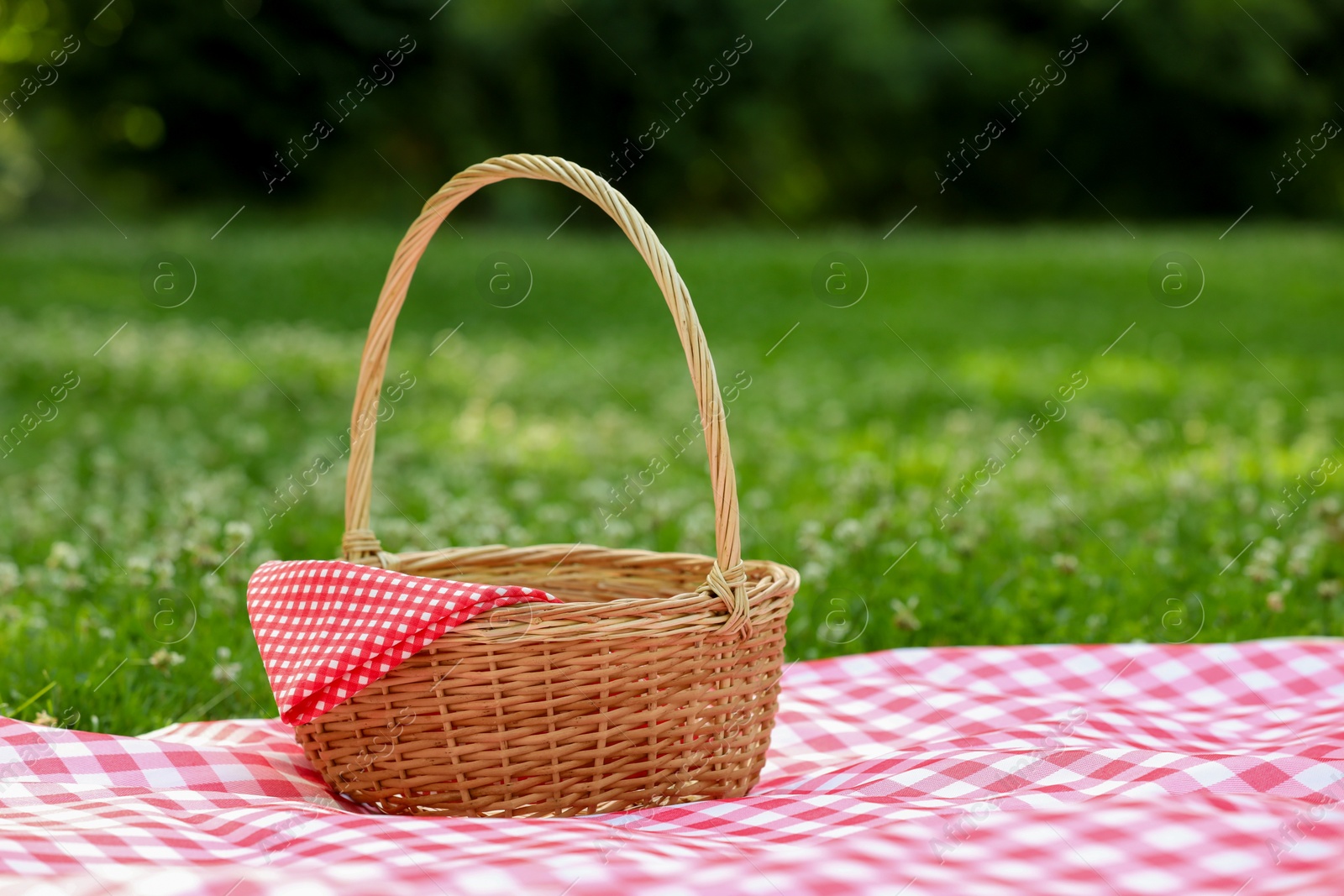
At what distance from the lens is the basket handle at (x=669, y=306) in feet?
5.82

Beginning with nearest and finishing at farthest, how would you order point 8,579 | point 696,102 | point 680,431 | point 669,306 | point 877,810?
point 877,810, point 669,306, point 8,579, point 680,431, point 696,102

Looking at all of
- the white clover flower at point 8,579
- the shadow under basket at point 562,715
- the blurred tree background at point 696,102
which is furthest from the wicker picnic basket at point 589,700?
the blurred tree background at point 696,102

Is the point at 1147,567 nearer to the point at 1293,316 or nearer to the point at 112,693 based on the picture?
the point at 112,693

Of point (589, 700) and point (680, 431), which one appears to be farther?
point (680, 431)

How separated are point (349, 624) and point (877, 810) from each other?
0.79 m

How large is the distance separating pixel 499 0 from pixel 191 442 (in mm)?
15051

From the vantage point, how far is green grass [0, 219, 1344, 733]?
9.38ft

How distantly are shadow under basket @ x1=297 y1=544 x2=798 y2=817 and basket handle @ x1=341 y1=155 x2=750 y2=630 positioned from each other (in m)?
0.06

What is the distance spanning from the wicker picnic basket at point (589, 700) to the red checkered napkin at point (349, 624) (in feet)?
0.10

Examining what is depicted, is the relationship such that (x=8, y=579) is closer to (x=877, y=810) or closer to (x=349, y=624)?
(x=349, y=624)

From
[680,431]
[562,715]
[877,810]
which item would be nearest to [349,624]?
[562,715]

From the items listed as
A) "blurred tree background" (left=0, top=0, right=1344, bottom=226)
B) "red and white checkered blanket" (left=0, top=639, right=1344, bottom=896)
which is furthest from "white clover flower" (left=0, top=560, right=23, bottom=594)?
"blurred tree background" (left=0, top=0, right=1344, bottom=226)

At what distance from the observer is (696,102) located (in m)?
19.7

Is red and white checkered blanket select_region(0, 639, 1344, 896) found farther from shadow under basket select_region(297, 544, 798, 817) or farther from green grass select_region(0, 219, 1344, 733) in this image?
green grass select_region(0, 219, 1344, 733)
